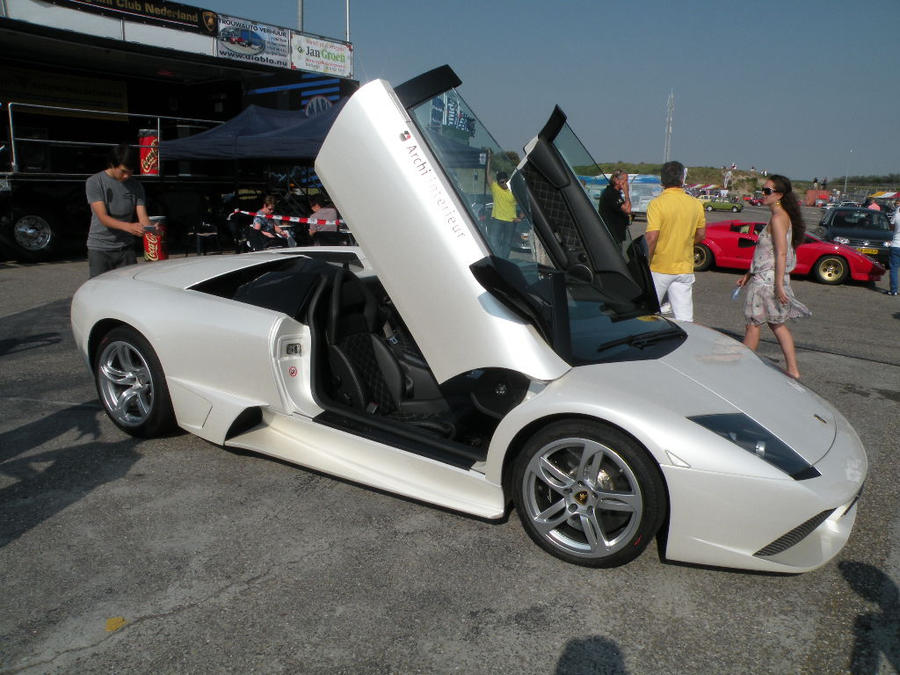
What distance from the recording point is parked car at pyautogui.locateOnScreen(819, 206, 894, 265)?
14.6m

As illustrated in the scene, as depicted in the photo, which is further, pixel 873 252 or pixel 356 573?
pixel 873 252

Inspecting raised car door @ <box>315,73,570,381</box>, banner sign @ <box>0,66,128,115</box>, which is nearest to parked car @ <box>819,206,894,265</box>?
raised car door @ <box>315,73,570,381</box>

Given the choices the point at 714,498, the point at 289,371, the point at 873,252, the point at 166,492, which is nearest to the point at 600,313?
the point at 714,498

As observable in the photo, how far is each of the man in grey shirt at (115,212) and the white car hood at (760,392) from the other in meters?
4.30

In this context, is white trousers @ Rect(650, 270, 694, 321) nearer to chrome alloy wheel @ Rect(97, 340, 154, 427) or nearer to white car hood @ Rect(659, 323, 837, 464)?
white car hood @ Rect(659, 323, 837, 464)

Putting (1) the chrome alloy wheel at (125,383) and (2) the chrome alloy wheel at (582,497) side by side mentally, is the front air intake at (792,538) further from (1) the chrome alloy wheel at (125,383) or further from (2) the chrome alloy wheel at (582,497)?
(1) the chrome alloy wheel at (125,383)

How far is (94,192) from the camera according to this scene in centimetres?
543

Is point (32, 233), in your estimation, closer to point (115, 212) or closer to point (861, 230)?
point (115, 212)

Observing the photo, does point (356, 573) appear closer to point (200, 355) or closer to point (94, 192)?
point (200, 355)

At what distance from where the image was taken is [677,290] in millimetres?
5996

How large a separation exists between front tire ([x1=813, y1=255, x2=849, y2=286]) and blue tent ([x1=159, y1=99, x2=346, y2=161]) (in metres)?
9.47

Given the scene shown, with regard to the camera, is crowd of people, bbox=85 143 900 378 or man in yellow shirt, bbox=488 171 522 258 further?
crowd of people, bbox=85 143 900 378

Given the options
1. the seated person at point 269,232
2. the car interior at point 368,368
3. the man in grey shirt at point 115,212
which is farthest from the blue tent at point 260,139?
the car interior at point 368,368

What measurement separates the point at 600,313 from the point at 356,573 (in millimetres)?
1781
